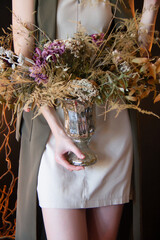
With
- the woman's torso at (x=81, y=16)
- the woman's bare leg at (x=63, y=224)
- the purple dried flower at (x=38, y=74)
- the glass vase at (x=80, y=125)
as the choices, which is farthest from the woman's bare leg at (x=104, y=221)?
the woman's torso at (x=81, y=16)

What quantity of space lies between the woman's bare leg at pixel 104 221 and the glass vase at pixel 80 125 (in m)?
0.29

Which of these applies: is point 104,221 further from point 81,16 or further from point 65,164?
point 81,16

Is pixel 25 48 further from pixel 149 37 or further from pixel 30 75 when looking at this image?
pixel 149 37

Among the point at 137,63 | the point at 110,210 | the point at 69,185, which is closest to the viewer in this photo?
the point at 137,63

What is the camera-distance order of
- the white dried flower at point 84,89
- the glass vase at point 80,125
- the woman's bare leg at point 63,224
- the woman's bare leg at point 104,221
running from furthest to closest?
the woman's bare leg at point 104,221 < the woman's bare leg at point 63,224 < the glass vase at point 80,125 < the white dried flower at point 84,89

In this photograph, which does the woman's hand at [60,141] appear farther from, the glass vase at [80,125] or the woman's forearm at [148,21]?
the woman's forearm at [148,21]

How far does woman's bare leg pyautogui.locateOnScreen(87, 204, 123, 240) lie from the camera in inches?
50.7

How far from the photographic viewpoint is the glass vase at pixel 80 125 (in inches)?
40.7

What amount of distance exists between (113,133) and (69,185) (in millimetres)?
288

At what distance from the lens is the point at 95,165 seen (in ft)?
4.01

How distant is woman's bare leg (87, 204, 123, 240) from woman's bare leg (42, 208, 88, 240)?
0.47 ft

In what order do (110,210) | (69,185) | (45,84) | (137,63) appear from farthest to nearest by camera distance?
1. (110,210)
2. (69,185)
3. (137,63)
4. (45,84)

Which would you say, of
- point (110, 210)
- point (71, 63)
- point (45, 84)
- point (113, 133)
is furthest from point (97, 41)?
point (110, 210)

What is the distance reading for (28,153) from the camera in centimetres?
133
